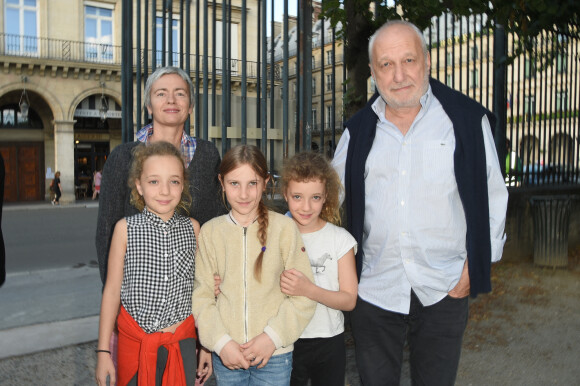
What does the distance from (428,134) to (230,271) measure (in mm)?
1076

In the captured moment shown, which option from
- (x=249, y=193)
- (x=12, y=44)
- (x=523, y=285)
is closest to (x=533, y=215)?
(x=523, y=285)

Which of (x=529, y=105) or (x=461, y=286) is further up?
(x=529, y=105)

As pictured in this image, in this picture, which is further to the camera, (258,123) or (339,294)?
(258,123)

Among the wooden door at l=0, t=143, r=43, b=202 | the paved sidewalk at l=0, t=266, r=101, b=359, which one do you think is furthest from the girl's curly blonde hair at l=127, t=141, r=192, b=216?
the wooden door at l=0, t=143, r=43, b=202

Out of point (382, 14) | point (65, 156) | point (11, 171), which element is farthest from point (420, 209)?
point (11, 171)

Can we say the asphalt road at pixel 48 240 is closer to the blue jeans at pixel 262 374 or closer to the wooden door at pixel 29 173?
the wooden door at pixel 29 173

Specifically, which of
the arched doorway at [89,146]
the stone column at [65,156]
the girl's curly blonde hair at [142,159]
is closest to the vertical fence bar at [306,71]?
the girl's curly blonde hair at [142,159]

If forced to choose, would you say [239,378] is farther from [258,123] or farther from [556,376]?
[556,376]

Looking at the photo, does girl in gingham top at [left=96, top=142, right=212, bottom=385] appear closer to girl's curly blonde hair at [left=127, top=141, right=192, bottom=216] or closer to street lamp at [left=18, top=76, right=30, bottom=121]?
girl's curly blonde hair at [left=127, top=141, right=192, bottom=216]

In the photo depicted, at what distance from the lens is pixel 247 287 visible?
2.18 meters

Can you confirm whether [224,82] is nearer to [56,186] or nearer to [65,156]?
[56,186]

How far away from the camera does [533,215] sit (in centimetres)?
765

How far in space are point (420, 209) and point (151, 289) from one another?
1.24m

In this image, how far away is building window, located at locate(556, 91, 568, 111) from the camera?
847 centimetres
